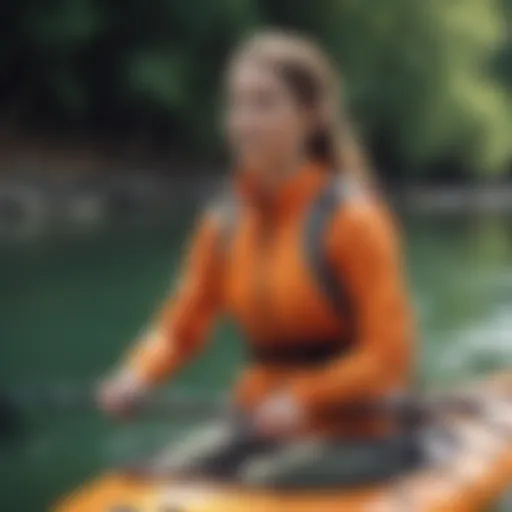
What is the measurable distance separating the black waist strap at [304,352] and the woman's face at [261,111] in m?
0.28

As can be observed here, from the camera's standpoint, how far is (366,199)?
2.26 meters

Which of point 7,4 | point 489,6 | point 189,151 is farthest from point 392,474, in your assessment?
point 489,6

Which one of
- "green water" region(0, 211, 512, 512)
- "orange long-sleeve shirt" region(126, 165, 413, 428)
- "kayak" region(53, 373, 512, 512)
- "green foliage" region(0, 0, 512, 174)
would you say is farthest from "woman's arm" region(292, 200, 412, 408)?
"green foliage" region(0, 0, 512, 174)

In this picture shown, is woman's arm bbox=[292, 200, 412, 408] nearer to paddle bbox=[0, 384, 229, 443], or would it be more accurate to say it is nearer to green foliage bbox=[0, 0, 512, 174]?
paddle bbox=[0, 384, 229, 443]

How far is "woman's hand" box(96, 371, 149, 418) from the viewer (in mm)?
2285

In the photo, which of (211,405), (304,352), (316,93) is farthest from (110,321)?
(316,93)

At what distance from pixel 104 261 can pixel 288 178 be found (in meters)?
6.25

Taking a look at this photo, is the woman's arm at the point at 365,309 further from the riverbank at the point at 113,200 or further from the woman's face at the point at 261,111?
the riverbank at the point at 113,200

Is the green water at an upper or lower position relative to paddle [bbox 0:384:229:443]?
upper

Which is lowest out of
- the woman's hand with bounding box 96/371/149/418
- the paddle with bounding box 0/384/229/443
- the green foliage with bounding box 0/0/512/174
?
the woman's hand with bounding box 96/371/149/418

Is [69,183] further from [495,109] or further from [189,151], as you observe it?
[495,109]

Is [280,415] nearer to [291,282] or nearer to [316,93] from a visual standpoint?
[291,282]

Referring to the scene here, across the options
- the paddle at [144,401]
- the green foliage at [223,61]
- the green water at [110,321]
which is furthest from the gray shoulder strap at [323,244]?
the green foliage at [223,61]

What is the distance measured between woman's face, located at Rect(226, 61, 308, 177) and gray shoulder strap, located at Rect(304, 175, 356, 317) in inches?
4.1
